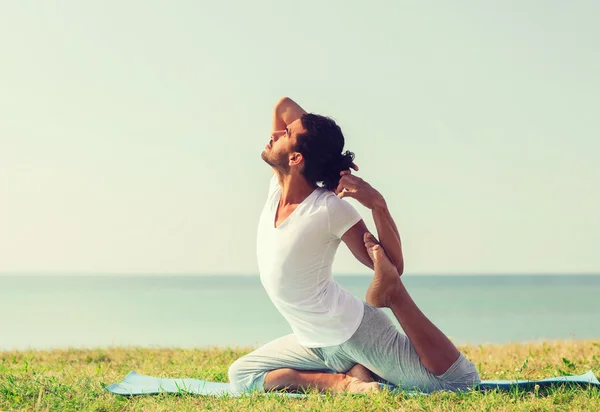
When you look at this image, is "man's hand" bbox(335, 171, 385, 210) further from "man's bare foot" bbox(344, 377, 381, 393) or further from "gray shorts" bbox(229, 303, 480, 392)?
"man's bare foot" bbox(344, 377, 381, 393)

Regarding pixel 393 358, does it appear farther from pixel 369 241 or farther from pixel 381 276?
pixel 369 241

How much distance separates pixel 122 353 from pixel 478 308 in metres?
29.7

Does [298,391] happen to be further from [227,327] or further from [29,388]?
[227,327]

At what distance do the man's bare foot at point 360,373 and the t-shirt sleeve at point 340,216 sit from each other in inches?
33.3

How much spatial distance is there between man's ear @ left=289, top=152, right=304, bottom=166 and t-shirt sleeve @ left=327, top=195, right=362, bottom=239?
0.30 m

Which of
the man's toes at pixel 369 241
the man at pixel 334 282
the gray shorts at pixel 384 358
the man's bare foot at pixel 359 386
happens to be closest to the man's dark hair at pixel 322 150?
the man at pixel 334 282

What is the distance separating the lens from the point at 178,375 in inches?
209

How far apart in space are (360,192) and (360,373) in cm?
109

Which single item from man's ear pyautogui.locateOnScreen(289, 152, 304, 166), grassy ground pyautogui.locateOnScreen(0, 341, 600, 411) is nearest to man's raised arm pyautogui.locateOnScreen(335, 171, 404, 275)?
man's ear pyautogui.locateOnScreen(289, 152, 304, 166)

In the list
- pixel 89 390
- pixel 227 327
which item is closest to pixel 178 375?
pixel 89 390

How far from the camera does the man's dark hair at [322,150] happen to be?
156 inches

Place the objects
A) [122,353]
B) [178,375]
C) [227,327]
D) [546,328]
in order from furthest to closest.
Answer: [546,328]
[227,327]
[122,353]
[178,375]

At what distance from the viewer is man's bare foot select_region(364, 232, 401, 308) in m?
3.77

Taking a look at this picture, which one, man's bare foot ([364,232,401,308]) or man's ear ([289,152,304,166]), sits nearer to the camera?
man's bare foot ([364,232,401,308])
